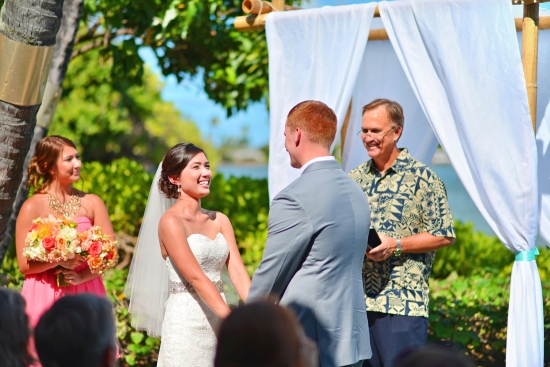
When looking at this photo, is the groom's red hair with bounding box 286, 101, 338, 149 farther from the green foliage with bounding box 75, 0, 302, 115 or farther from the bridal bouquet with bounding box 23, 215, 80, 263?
the green foliage with bounding box 75, 0, 302, 115

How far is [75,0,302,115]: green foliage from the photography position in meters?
6.75

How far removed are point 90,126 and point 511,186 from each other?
17.8m

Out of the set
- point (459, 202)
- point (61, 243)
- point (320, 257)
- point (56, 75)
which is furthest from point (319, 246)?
point (459, 202)

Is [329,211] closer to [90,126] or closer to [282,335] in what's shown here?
[282,335]

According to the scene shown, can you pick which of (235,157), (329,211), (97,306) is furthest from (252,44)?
(235,157)

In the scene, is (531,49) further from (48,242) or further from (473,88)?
(48,242)

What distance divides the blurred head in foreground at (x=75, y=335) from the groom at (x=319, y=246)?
3.26ft

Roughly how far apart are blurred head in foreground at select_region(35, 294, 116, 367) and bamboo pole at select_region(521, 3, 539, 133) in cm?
287

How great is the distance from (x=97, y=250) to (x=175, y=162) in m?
0.77

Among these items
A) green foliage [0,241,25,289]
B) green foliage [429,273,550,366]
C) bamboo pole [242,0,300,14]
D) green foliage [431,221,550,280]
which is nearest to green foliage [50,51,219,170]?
green foliage [0,241,25,289]

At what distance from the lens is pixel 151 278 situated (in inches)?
166

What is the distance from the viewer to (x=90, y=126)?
20359 millimetres

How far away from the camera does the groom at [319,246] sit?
10.2 ft

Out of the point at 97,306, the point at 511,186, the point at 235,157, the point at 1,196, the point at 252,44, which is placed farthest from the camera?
the point at 235,157
